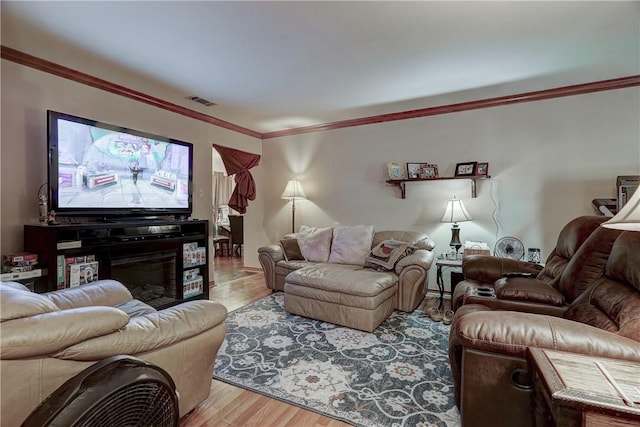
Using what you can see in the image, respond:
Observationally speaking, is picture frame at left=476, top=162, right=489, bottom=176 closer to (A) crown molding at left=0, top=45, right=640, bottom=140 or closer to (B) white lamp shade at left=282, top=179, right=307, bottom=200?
(A) crown molding at left=0, top=45, right=640, bottom=140

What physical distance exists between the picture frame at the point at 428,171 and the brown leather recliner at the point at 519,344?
104 inches

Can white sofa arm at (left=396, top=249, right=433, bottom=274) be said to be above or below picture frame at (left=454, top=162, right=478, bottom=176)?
below

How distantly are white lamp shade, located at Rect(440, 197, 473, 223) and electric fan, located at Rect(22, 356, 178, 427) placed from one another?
3.24 metres

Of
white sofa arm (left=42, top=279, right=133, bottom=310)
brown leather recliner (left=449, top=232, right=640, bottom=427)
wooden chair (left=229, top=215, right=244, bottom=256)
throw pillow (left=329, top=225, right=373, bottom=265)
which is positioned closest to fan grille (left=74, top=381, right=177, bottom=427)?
white sofa arm (left=42, top=279, right=133, bottom=310)

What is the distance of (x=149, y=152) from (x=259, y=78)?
1475mm

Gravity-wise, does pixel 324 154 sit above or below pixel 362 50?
below

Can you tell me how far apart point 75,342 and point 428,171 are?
3.82m

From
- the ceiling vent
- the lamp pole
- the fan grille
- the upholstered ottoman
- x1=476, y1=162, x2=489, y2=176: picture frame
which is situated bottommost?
the upholstered ottoman

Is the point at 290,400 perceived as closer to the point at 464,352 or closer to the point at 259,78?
the point at 464,352

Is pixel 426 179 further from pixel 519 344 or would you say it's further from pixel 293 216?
pixel 519 344

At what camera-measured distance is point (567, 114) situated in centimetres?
332

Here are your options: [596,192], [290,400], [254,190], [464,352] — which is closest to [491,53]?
[596,192]

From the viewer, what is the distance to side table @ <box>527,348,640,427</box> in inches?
31.4

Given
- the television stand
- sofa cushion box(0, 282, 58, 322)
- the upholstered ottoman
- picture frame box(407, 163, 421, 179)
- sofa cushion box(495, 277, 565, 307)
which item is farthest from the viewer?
picture frame box(407, 163, 421, 179)
